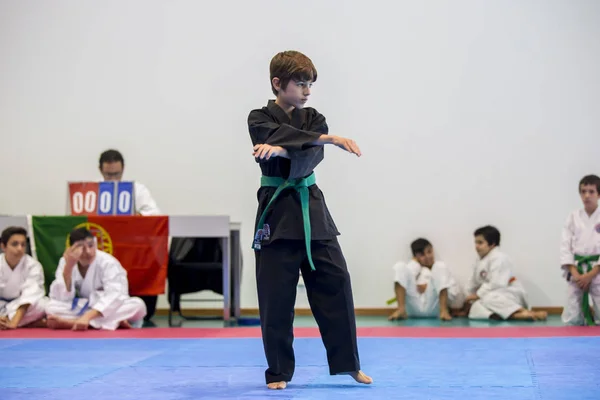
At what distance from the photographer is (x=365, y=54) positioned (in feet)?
25.7

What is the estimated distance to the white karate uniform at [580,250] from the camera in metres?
6.43

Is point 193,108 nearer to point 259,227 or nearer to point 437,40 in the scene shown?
point 437,40

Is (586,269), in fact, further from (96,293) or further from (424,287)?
(96,293)

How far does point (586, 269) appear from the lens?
21.3 feet

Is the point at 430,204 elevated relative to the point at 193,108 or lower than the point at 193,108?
lower

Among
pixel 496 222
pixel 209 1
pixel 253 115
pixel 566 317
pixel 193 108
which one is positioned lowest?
pixel 566 317

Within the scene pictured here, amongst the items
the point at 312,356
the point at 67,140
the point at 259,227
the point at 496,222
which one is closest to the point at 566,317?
the point at 496,222

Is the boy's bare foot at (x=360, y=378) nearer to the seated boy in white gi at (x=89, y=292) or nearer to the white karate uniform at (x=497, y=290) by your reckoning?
the seated boy in white gi at (x=89, y=292)

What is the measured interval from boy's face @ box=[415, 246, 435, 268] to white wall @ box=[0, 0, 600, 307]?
0.68 feet

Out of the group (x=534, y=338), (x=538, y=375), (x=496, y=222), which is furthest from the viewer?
(x=496, y=222)

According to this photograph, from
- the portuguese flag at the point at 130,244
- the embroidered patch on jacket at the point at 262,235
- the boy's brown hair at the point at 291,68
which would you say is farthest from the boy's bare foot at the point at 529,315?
the boy's brown hair at the point at 291,68

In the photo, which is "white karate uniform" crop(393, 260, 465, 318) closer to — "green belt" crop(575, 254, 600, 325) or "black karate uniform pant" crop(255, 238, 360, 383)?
"green belt" crop(575, 254, 600, 325)

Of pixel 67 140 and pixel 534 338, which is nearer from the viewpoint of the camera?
pixel 534 338

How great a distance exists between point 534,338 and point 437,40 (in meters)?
3.57
